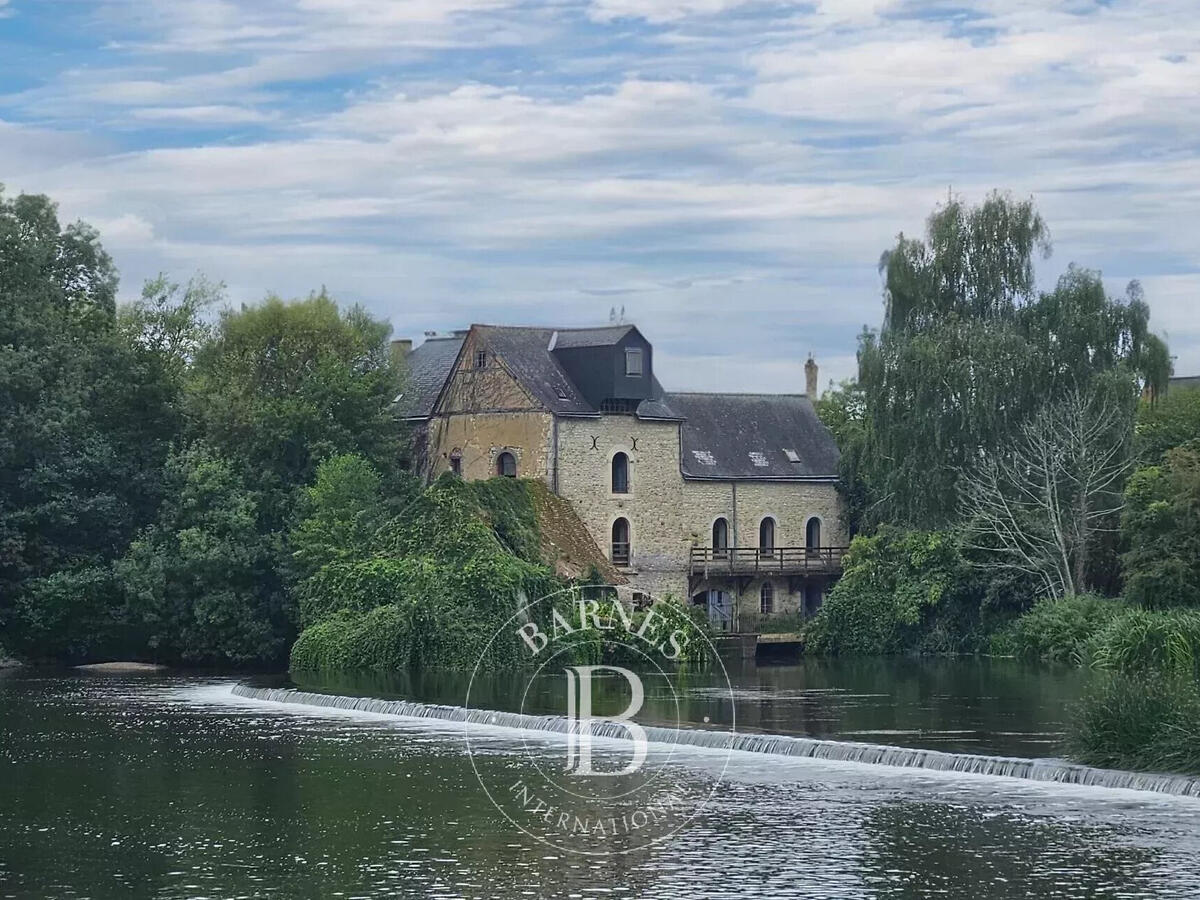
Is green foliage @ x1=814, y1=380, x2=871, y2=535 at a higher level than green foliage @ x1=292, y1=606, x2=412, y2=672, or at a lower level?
higher

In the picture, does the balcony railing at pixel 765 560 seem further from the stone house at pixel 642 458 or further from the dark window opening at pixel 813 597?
the dark window opening at pixel 813 597

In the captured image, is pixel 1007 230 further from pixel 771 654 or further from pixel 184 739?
pixel 184 739

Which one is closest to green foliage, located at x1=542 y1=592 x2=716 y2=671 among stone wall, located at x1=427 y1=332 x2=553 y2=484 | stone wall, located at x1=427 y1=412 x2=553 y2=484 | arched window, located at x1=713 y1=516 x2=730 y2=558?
stone wall, located at x1=427 y1=412 x2=553 y2=484

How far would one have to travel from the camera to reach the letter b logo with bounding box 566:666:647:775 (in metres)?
→ 26.1

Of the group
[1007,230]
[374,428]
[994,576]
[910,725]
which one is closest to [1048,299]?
[1007,230]

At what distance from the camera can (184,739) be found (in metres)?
29.3

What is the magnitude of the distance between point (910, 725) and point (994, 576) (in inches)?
664

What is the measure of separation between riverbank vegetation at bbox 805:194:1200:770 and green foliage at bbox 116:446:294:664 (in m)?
13.9

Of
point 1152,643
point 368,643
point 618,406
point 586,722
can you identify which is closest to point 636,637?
point 368,643

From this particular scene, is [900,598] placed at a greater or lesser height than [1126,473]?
lesser

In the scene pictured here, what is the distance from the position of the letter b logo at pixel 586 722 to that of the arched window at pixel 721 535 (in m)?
11.2

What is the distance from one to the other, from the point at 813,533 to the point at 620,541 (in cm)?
712

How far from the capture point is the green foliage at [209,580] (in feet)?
149

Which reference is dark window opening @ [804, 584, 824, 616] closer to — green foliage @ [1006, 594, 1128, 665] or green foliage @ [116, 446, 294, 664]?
green foliage @ [1006, 594, 1128, 665]
